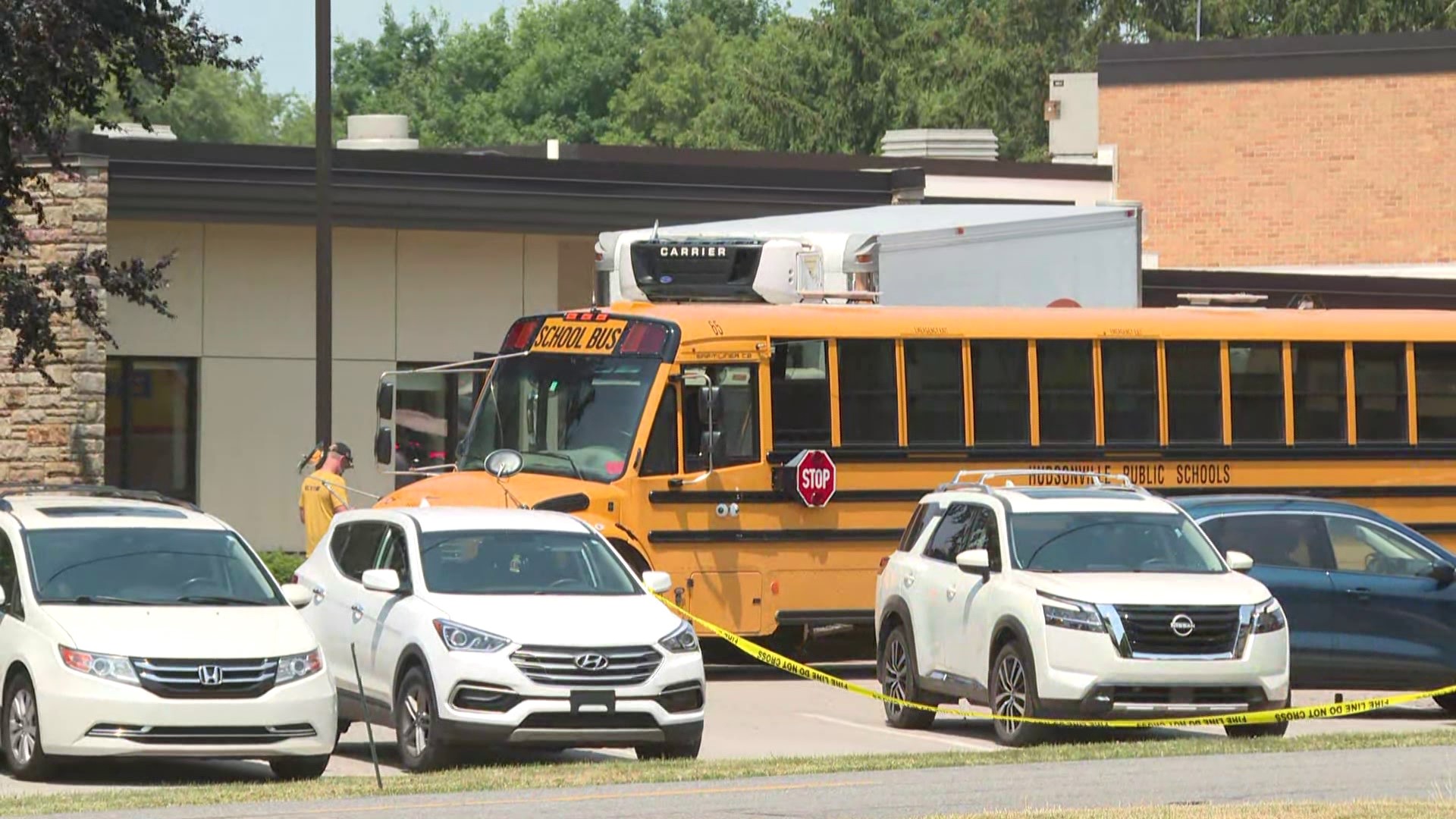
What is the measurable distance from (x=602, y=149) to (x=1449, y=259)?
16.9m

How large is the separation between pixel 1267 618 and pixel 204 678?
6979mm

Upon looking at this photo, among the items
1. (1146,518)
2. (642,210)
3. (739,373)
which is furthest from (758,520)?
(642,210)

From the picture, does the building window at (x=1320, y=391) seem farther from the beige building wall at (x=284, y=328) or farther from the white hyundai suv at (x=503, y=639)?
the beige building wall at (x=284, y=328)

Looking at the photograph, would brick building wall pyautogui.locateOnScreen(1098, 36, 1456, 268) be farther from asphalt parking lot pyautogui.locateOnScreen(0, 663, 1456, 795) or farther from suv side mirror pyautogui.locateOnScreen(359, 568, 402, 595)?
suv side mirror pyautogui.locateOnScreen(359, 568, 402, 595)

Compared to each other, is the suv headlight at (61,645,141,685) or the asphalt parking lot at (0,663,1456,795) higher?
the suv headlight at (61,645,141,685)

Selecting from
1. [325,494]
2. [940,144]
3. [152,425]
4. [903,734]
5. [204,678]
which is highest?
[940,144]

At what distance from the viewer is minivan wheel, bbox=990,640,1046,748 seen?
53.7 feet

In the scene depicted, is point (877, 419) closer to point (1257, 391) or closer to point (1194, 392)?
point (1194, 392)

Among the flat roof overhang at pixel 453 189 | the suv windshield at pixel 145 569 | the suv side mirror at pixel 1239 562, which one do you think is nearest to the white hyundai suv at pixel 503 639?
the suv windshield at pixel 145 569

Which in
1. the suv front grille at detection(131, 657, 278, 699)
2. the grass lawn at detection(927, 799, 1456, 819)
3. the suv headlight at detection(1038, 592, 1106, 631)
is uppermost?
the suv headlight at detection(1038, 592, 1106, 631)

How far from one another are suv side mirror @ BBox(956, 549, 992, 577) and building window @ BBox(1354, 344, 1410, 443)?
751 centimetres

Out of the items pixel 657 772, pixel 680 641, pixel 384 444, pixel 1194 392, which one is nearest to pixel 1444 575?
pixel 1194 392

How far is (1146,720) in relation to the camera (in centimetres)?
1647

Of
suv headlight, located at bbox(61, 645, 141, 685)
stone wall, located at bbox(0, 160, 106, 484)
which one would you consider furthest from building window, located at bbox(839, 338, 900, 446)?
stone wall, located at bbox(0, 160, 106, 484)
